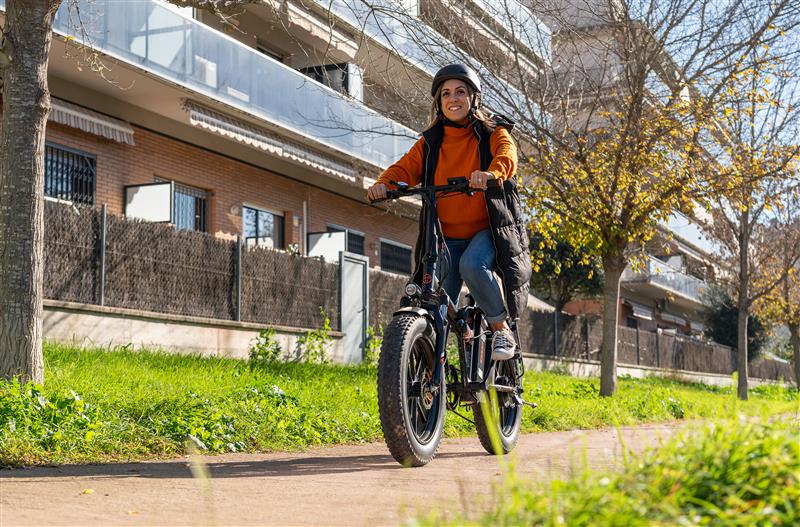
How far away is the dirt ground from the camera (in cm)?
338

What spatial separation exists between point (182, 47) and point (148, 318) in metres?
5.68

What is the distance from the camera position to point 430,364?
528 centimetres

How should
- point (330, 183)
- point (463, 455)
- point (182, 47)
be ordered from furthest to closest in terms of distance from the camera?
point (330, 183), point (182, 47), point (463, 455)

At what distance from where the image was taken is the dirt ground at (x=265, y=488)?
3385 millimetres

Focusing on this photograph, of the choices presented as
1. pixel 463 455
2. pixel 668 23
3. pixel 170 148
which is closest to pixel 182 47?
pixel 170 148

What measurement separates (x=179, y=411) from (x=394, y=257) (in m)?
19.7

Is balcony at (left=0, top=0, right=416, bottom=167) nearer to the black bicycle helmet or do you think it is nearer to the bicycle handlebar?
the black bicycle helmet

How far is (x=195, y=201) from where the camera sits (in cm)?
1838

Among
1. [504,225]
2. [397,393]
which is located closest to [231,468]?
[397,393]

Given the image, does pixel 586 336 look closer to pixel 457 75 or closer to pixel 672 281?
pixel 672 281

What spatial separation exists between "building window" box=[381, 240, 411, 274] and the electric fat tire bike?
63.5 ft

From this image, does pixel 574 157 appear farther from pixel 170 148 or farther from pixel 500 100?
pixel 170 148

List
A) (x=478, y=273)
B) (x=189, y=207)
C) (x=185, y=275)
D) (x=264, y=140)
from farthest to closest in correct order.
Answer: (x=189, y=207)
(x=264, y=140)
(x=185, y=275)
(x=478, y=273)

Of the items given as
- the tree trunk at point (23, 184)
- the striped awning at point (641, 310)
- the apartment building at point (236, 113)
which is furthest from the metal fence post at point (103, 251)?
the striped awning at point (641, 310)
